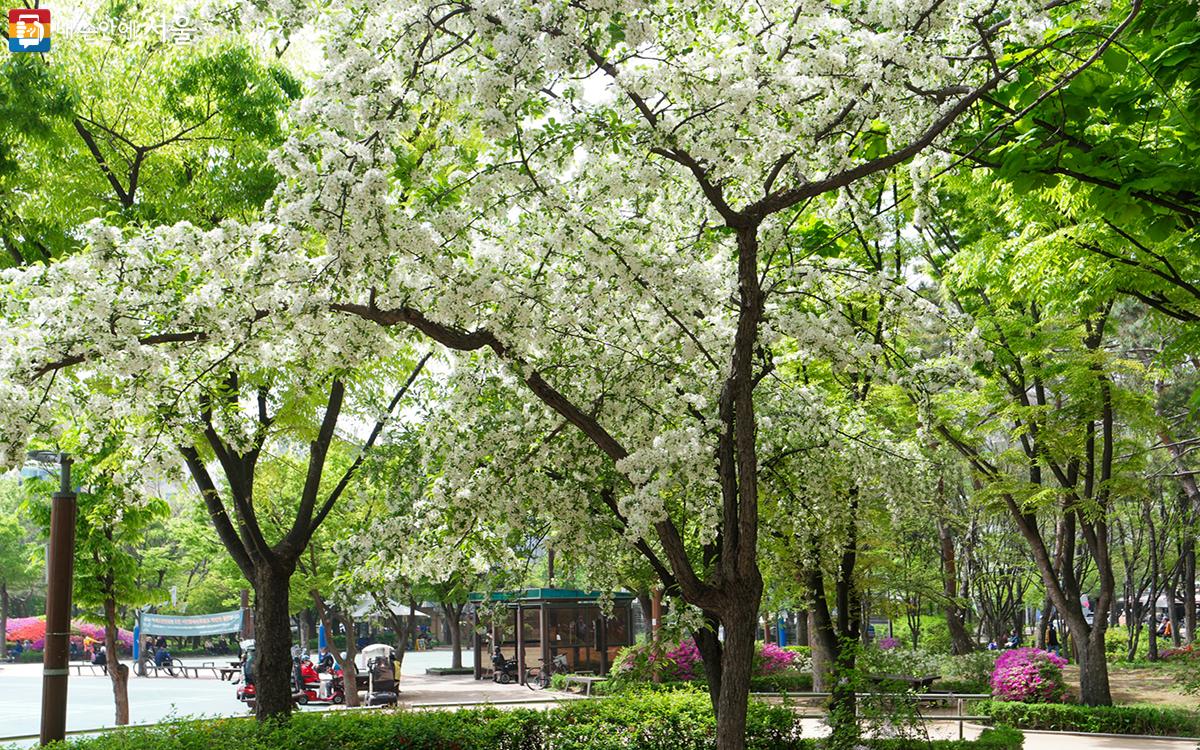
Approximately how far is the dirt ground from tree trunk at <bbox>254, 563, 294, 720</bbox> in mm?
12920

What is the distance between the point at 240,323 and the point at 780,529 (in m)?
6.61

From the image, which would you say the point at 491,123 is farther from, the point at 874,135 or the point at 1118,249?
the point at 1118,249

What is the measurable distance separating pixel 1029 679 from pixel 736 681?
11072 millimetres

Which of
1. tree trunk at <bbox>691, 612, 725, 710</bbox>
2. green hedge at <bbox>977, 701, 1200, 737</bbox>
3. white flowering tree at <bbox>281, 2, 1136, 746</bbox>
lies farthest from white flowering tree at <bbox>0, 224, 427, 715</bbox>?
green hedge at <bbox>977, 701, 1200, 737</bbox>

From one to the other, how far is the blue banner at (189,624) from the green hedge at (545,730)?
31.0 meters

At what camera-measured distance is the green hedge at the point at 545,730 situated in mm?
9312

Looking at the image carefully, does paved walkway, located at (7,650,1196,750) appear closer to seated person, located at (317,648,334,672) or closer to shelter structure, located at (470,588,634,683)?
shelter structure, located at (470,588,634,683)

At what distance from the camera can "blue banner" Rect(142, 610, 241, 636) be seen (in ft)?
128

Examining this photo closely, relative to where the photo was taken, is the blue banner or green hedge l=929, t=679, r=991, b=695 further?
the blue banner

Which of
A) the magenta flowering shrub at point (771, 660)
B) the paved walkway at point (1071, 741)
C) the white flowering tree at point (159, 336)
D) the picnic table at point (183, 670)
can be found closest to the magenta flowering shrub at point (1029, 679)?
the paved walkway at point (1071, 741)

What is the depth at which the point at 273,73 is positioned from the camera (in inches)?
434

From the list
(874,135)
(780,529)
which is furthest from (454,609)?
(874,135)

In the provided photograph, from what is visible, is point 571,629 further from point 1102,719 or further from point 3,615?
point 3,615

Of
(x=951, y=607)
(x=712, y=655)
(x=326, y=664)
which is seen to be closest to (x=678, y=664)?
(x=951, y=607)
